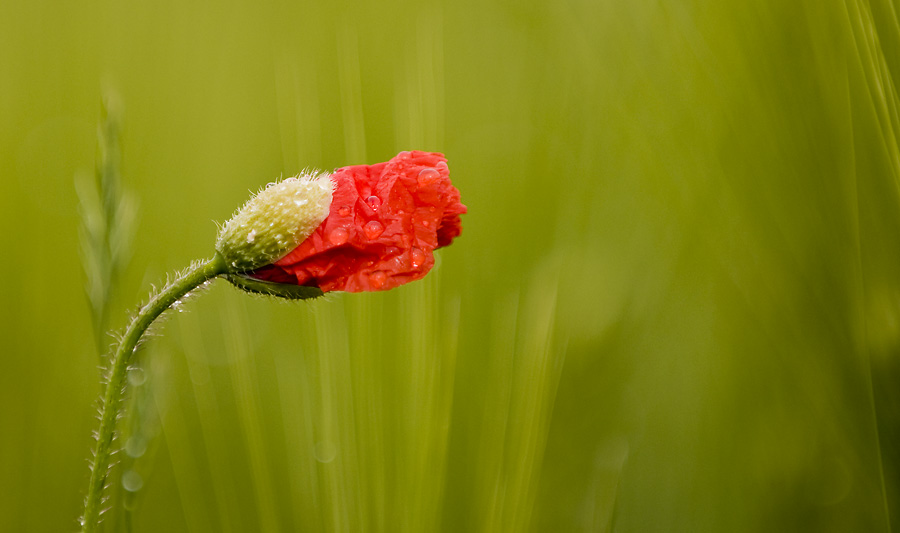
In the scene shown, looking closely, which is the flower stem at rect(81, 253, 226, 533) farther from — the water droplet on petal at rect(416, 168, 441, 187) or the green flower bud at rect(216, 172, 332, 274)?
the water droplet on petal at rect(416, 168, 441, 187)

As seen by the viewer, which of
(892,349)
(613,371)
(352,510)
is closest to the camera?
(892,349)

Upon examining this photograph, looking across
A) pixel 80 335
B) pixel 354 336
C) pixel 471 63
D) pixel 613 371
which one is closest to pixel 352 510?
pixel 354 336

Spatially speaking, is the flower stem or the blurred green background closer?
the flower stem

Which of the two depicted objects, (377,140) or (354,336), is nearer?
(354,336)

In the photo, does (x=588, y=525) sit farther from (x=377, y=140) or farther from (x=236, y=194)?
(x=236, y=194)

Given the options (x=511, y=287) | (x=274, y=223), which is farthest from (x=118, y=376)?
(x=511, y=287)

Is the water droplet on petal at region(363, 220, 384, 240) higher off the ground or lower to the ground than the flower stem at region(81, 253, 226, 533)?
higher

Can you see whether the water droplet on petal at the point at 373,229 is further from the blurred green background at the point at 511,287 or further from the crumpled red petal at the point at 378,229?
the blurred green background at the point at 511,287

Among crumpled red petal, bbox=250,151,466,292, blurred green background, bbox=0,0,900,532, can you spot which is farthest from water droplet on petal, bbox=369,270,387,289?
blurred green background, bbox=0,0,900,532
